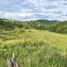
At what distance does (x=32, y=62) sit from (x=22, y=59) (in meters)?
1.42

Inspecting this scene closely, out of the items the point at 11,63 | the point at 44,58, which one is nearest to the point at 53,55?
the point at 44,58

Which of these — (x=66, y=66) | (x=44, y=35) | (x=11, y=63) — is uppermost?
(x=11, y=63)

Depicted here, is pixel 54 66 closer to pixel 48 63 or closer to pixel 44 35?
pixel 48 63

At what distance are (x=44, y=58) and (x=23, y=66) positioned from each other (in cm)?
189

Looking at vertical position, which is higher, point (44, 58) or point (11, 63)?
point (11, 63)

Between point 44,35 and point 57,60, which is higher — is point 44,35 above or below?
below

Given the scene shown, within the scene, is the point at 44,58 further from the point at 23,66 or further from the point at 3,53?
the point at 3,53

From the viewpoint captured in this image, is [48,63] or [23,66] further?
[48,63]

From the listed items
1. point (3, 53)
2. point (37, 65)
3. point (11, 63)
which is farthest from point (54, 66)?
point (11, 63)

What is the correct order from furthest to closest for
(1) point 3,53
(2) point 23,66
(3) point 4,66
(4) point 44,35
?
(4) point 44,35 → (1) point 3,53 → (2) point 23,66 → (3) point 4,66

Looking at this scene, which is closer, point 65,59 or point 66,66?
point 66,66

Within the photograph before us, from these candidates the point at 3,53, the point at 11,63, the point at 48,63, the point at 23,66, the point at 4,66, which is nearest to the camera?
the point at 11,63

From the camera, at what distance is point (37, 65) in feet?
37.6

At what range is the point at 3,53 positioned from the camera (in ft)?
49.4
